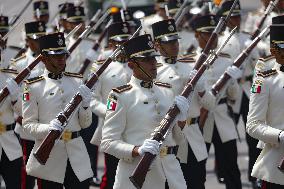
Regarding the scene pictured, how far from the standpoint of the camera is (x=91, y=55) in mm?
13227

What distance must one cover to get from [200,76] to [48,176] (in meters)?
1.81

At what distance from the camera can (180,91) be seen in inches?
395

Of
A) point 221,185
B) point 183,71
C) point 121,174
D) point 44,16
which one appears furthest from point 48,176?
point 44,16

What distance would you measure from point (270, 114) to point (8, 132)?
136 inches

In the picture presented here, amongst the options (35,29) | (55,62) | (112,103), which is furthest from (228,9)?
(112,103)

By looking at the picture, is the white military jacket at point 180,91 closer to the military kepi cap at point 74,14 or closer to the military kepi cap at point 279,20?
the military kepi cap at point 279,20

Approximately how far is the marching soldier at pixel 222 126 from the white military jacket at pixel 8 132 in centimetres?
229

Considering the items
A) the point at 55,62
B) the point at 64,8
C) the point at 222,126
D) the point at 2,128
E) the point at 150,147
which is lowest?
the point at 222,126

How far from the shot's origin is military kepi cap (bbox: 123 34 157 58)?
8.22m

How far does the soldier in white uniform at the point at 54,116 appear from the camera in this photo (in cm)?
927

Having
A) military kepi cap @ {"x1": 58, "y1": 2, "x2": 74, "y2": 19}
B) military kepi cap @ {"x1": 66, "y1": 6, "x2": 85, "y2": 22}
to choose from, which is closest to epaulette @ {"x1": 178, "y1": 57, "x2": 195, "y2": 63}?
military kepi cap @ {"x1": 66, "y1": 6, "x2": 85, "y2": 22}

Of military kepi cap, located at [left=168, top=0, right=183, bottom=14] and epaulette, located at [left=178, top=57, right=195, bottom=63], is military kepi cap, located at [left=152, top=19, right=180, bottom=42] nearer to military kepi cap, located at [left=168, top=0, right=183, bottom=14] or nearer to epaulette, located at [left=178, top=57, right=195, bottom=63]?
epaulette, located at [left=178, top=57, right=195, bottom=63]

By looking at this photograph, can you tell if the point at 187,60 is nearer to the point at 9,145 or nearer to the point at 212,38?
the point at 212,38

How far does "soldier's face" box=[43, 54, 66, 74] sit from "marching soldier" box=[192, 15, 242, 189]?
2.29 m
